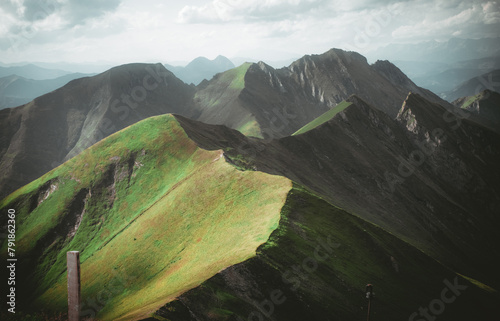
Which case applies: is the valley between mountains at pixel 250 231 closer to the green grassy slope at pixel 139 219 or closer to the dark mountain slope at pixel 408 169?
the green grassy slope at pixel 139 219

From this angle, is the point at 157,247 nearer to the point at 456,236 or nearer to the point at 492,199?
the point at 456,236

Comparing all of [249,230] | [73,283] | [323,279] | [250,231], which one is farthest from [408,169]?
[73,283]
